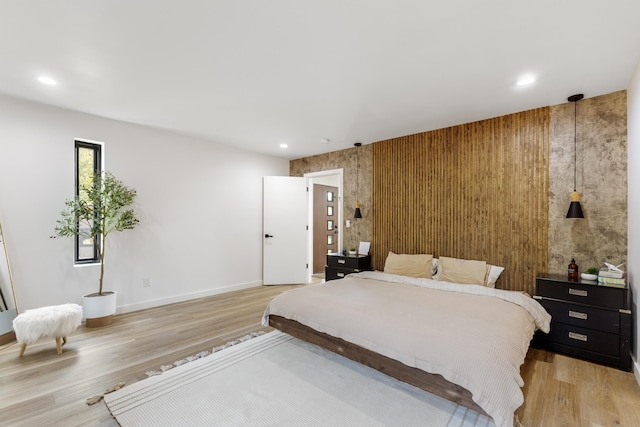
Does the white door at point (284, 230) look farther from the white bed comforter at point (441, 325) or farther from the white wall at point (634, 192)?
the white wall at point (634, 192)

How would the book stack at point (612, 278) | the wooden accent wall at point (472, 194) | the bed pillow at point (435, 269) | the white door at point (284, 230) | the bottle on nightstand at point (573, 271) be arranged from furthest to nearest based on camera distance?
the white door at point (284, 230) → the bed pillow at point (435, 269) → the wooden accent wall at point (472, 194) → the bottle on nightstand at point (573, 271) → the book stack at point (612, 278)

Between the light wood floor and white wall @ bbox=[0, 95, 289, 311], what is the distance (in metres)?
0.67

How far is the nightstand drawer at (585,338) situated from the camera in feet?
8.23

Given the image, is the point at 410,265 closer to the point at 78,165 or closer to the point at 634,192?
the point at 634,192

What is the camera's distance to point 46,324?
8.45ft

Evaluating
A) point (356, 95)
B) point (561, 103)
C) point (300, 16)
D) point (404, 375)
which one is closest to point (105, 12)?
point (300, 16)

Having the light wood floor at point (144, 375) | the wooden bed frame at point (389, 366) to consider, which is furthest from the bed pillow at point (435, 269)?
the wooden bed frame at point (389, 366)

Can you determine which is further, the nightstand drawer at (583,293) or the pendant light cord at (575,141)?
the pendant light cord at (575,141)

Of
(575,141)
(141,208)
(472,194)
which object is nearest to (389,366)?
(472,194)

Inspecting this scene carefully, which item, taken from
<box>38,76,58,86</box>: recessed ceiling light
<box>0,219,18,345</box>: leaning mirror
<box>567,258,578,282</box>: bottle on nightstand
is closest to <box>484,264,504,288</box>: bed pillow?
<box>567,258,578,282</box>: bottle on nightstand

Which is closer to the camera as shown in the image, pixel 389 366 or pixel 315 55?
pixel 389 366

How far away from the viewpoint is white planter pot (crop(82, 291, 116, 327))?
3.33m

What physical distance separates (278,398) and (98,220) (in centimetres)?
302

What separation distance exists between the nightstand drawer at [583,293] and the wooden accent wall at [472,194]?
1.56 ft
